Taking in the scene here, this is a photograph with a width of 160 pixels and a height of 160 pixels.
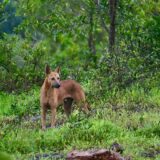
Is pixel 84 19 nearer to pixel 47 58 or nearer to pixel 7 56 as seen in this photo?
pixel 47 58

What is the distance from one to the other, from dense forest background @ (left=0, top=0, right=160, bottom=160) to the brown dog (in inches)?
12.8

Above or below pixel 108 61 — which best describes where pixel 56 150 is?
below

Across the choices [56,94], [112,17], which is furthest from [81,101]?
[112,17]

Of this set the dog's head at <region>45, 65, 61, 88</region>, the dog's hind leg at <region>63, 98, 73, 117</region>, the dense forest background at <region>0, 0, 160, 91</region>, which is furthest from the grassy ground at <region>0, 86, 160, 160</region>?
the dense forest background at <region>0, 0, 160, 91</region>

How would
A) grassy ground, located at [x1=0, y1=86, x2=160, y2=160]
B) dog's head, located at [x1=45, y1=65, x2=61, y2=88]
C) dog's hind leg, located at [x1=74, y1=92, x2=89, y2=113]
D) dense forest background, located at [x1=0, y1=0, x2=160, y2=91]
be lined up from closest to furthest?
1. grassy ground, located at [x1=0, y1=86, x2=160, y2=160]
2. dog's head, located at [x1=45, y1=65, x2=61, y2=88]
3. dog's hind leg, located at [x1=74, y1=92, x2=89, y2=113]
4. dense forest background, located at [x1=0, y1=0, x2=160, y2=91]

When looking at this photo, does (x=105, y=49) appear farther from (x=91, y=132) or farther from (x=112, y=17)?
(x=91, y=132)

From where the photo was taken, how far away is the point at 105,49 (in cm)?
2058

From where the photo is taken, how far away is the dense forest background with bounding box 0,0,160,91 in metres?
17.0

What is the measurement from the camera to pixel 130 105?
14523mm

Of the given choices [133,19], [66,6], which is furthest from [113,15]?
[66,6]

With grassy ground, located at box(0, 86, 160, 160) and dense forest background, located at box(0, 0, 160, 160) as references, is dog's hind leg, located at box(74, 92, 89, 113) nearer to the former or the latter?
grassy ground, located at box(0, 86, 160, 160)

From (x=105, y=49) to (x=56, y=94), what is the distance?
7.35 metres

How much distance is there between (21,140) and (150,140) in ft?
7.03

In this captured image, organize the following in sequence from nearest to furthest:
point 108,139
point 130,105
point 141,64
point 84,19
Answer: point 108,139 < point 130,105 < point 141,64 < point 84,19
